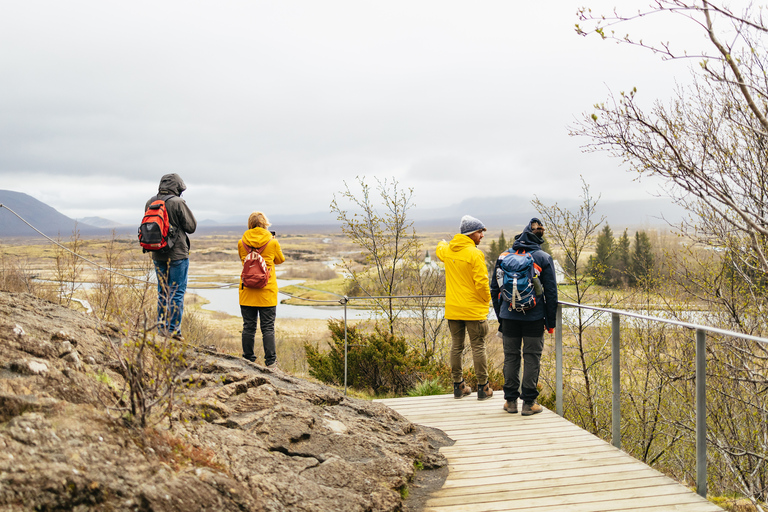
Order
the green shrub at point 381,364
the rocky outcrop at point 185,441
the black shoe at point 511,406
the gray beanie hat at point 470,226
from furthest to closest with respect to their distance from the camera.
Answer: the green shrub at point 381,364, the gray beanie hat at point 470,226, the black shoe at point 511,406, the rocky outcrop at point 185,441

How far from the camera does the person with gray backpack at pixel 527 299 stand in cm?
488

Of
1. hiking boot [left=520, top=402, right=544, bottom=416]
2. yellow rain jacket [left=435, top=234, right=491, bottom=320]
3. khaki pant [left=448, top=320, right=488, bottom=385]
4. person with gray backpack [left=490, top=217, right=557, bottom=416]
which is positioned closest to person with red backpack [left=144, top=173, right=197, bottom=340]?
yellow rain jacket [left=435, top=234, right=491, bottom=320]

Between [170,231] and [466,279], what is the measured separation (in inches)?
121

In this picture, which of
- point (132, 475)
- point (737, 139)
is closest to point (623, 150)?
point (737, 139)

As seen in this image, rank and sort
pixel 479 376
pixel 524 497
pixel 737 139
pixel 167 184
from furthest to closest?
pixel 737 139, pixel 479 376, pixel 167 184, pixel 524 497

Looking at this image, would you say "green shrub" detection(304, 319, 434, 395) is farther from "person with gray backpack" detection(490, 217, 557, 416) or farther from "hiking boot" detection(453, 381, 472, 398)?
"person with gray backpack" detection(490, 217, 557, 416)

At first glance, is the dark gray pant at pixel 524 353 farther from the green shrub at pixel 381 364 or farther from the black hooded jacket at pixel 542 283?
the green shrub at pixel 381 364

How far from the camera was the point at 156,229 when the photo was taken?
16.9ft

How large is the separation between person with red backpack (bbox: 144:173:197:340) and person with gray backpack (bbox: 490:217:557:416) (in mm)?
3113

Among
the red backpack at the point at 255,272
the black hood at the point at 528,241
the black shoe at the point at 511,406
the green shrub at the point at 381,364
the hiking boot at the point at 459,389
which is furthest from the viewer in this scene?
the green shrub at the point at 381,364

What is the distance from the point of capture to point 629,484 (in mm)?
3645

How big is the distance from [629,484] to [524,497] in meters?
0.80

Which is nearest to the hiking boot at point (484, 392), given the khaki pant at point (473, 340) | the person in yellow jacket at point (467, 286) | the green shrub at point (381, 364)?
the khaki pant at point (473, 340)

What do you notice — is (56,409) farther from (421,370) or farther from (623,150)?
(623,150)
